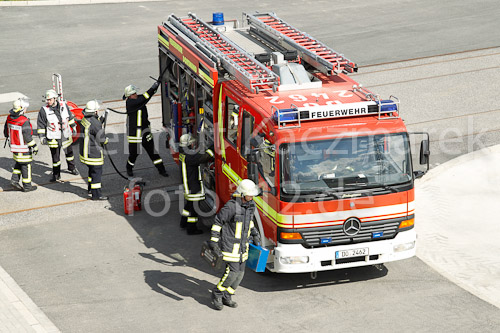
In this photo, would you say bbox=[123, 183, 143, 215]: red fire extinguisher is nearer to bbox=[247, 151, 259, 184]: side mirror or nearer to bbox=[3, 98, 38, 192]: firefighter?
bbox=[3, 98, 38, 192]: firefighter

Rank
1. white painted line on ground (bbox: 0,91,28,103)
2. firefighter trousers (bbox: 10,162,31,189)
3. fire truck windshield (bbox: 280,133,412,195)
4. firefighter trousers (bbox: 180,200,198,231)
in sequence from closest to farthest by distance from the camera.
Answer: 1. fire truck windshield (bbox: 280,133,412,195)
2. firefighter trousers (bbox: 180,200,198,231)
3. firefighter trousers (bbox: 10,162,31,189)
4. white painted line on ground (bbox: 0,91,28,103)

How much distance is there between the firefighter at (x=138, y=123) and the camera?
51.6ft

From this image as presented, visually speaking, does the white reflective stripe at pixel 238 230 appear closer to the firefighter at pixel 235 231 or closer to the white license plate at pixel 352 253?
the firefighter at pixel 235 231

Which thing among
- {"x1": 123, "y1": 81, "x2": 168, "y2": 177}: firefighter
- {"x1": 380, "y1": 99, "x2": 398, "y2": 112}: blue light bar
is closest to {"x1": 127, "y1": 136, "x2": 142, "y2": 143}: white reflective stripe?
{"x1": 123, "y1": 81, "x2": 168, "y2": 177}: firefighter

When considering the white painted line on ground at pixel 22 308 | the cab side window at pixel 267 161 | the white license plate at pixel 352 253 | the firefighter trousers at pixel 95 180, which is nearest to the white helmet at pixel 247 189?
the cab side window at pixel 267 161

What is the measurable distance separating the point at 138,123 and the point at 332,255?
237 inches

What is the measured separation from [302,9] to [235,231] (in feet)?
65.2

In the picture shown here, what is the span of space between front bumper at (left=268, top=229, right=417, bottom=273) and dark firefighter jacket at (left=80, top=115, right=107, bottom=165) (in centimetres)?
486

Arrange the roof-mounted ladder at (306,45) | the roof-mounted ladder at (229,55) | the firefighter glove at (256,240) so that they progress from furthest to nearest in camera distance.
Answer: the roof-mounted ladder at (306,45) → the roof-mounted ladder at (229,55) → the firefighter glove at (256,240)

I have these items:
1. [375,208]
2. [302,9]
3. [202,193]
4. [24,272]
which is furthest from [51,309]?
[302,9]

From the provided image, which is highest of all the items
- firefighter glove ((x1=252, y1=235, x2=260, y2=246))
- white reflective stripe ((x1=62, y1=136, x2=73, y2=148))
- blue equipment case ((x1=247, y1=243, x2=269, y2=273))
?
white reflective stripe ((x1=62, y1=136, x2=73, y2=148))

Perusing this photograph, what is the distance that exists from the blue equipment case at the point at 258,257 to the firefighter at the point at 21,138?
589 centimetres

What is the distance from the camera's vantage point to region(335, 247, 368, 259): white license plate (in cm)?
1126

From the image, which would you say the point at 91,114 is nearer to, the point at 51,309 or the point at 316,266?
the point at 51,309
